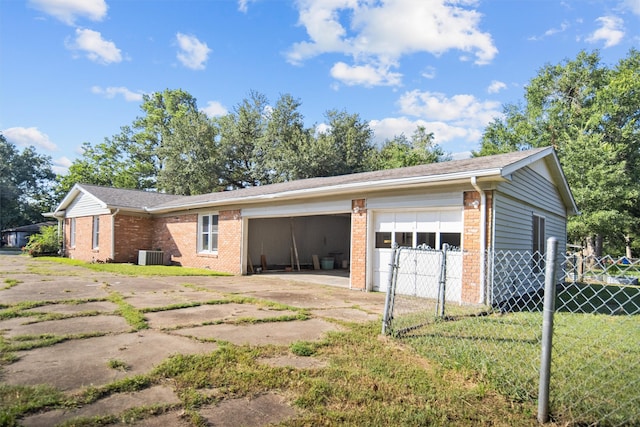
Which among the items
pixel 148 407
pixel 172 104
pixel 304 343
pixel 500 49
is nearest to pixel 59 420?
pixel 148 407

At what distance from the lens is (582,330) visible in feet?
18.8

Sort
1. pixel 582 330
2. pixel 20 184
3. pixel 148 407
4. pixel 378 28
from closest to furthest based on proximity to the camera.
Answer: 1. pixel 148 407
2. pixel 582 330
3. pixel 378 28
4. pixel 20 184

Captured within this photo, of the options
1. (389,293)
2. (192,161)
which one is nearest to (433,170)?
(389,293)

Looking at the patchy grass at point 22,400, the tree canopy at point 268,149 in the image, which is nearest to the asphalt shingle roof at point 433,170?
the patchy grass at point 22,400

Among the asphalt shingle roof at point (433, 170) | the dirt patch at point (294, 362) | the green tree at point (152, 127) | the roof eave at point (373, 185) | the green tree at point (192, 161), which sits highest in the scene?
the green tree at point (152, 127)

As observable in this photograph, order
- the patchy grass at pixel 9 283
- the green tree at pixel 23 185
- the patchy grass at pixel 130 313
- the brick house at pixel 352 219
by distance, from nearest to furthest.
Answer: the patchy grass at pixel 130 313, the brick house at pixel 352 219, the patchy grass at pixel 9 283, the green tree at pixel 23 185

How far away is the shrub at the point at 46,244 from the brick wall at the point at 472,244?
24162 millimetres

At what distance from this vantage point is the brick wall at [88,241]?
17.8 m

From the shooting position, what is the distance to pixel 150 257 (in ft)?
55.4

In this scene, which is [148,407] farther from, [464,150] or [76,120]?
[464,150]

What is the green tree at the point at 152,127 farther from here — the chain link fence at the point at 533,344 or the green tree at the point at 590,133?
the chain link fence at the point at 533,344

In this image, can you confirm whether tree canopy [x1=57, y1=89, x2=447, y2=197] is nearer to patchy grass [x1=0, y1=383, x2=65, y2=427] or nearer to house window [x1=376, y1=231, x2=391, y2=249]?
house window [x1=376, y1=231, x2=391, y2=249]

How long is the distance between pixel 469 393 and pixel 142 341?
3.77m

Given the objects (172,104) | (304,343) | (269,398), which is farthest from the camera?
(172,104)
